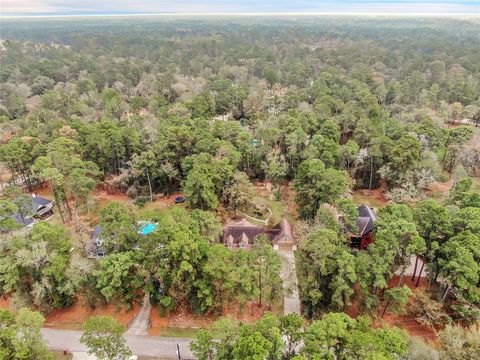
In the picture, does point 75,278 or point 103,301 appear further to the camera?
point 103,301

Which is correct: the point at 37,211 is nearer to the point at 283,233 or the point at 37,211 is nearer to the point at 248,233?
the point at 248,233

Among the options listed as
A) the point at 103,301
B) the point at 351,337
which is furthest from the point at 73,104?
the point at 351,337

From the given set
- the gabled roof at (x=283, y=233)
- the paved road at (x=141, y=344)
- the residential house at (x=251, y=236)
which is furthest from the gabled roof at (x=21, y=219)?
the gabled roof at (x=283, y=233)

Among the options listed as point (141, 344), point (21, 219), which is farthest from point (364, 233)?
point (21, 219)

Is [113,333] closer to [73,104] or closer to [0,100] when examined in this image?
[73,104]

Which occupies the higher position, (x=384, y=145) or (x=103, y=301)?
(x=384, y=145)

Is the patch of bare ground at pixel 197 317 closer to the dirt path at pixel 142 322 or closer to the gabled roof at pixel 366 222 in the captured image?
the dirt path at pixel 142 322

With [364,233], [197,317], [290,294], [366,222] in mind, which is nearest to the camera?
[197,317]
